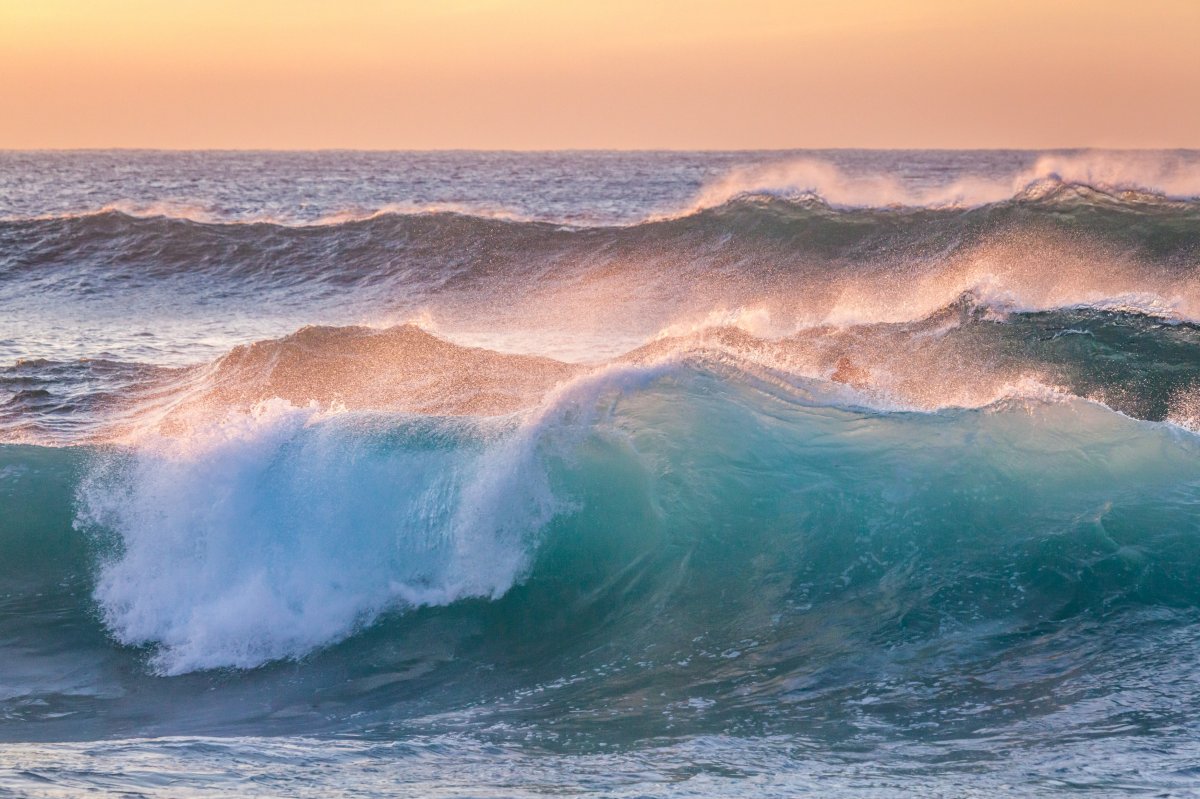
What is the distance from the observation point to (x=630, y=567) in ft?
23.0

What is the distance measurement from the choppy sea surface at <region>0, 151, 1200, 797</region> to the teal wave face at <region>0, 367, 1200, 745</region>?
2cm

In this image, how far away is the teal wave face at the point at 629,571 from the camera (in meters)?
5.38

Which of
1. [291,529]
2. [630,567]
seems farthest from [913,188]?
[291,529]

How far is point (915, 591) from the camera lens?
20.9 ft

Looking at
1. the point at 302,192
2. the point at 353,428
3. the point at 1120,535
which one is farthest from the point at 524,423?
the point at 302,192

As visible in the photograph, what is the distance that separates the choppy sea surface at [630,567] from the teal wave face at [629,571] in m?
0.02

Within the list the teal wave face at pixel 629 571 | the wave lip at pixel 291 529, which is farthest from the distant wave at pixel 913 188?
the wave lip at pixel 291 529

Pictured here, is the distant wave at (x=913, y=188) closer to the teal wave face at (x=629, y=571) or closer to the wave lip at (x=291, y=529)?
the teal wave face at (x=629, y=571)

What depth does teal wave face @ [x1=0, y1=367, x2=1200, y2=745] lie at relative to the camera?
538 cm

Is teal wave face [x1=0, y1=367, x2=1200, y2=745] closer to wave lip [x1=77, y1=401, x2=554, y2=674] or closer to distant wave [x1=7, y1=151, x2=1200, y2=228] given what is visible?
wave lip [x1=77, y1=401, x2=554, y2=674]

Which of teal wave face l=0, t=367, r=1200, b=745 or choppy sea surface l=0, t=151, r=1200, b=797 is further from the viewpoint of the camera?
teal wave face l=0, t=367, r=1200, b=745

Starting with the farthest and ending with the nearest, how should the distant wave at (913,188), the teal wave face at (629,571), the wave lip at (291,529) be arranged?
the distant wave at (913,188)
the wave lip at (291,529)
the teal wave face at (629,571)

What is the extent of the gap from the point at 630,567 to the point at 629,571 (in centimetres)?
3

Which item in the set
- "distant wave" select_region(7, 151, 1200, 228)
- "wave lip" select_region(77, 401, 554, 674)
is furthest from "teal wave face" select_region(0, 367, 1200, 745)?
"distant wave" select_region(7, 151, 1200, 228)
